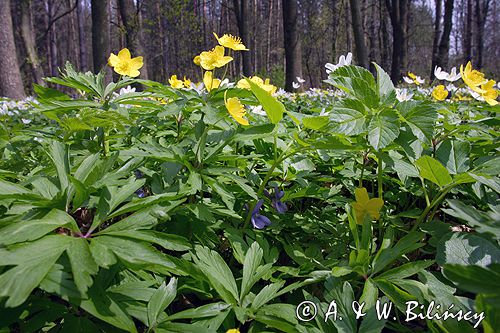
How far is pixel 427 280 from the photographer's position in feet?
3.09

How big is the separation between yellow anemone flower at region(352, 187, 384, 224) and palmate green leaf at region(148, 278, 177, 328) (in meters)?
0.57

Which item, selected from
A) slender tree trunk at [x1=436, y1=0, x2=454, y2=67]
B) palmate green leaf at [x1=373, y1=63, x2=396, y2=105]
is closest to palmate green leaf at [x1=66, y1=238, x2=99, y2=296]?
palmate green leaf at [x1=373, y1=63, x2=396, y2=105]

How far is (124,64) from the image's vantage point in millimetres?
1532

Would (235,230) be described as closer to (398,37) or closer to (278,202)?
(278,202)

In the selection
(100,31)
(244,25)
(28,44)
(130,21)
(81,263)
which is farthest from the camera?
(28,44)

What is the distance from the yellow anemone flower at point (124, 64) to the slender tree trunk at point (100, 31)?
7.00m

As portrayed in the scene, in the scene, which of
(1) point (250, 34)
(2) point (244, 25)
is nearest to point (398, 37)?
(2) point (244, 25)

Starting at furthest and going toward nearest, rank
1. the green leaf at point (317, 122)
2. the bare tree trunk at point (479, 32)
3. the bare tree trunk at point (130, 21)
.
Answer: the bare tree trunk at point (479, 32) → the bare tree trunk at point (130, 21) → the green leaf at point (317, 122)

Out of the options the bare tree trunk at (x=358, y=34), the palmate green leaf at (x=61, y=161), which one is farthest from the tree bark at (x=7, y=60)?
the palmate green leaf at (x=61, y=161)

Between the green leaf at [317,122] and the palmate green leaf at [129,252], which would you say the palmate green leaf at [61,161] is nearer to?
the palmate green leaf at [129,252]

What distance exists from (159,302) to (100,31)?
28.0ft

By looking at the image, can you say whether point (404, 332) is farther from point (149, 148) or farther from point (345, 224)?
point (149, 148)

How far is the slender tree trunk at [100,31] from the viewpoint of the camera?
7941 mm

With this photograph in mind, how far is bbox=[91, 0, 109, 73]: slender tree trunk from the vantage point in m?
7.94
